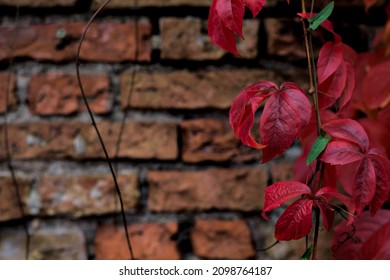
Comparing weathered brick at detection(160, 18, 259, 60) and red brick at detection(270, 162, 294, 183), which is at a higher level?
weathered brick at detection(160, 18, 259, 60)

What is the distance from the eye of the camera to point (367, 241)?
0.62 meters

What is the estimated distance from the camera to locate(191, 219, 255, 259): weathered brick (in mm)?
729

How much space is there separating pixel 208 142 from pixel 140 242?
18 centimetres

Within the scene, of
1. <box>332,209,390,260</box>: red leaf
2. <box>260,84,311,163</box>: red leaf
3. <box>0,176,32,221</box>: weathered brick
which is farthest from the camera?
<box>0,176,32,221</box>: weathered brick

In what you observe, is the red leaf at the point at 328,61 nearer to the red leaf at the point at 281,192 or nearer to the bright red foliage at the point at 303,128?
the bright red foliage at the point at 303,128

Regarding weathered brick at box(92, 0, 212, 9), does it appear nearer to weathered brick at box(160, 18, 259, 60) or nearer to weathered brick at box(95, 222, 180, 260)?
weathered brick at box(160, 18, 259, 60)

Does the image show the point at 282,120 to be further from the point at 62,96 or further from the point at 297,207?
the point at 62,96

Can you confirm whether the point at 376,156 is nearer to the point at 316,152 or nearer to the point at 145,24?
the point at 316,152

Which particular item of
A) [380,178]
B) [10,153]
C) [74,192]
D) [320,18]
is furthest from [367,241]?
[10,153]

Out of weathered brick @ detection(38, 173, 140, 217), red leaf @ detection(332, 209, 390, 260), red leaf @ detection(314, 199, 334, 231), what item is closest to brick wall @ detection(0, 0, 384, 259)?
weathered brick @ detection(38, 173, 140, 217)

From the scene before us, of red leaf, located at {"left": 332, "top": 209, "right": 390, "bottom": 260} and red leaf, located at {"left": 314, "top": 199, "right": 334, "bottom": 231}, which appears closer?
red leaf, located at {"left": 314, "top": 199, "right": 334, "bottom": 231}

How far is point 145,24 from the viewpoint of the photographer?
28.6 inches

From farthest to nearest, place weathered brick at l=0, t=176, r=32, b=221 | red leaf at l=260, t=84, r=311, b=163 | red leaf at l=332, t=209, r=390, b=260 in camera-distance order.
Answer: weathered brick at l=0, t=176, r=32, b=221 → red leaf at l=332, t=209, r=390, b=260 → red leaf at l=260, t=84, r=311, b=163
